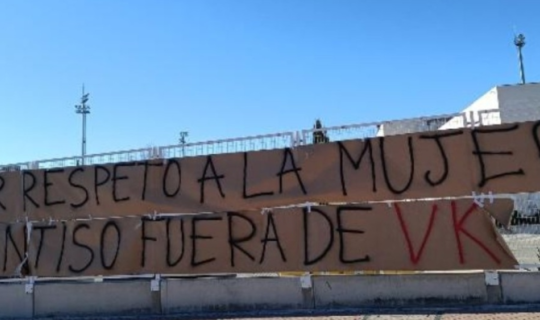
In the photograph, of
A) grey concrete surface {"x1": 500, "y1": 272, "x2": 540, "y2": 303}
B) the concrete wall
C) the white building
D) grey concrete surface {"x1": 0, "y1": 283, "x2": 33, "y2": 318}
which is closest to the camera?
grey concrete surface {"x1": 500, "y1": 272, "x2": 540, "y2": 303}

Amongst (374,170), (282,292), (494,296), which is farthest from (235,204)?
(494,296)

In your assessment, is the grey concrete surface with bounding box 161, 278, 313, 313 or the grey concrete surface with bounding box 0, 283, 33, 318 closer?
the grey concrete surface with bounding box 161, 278, 313, 313

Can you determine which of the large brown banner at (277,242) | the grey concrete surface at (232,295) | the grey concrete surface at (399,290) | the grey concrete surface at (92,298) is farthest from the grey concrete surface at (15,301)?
the grey concrete surface at (399,290)

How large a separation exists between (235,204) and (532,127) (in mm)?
4100

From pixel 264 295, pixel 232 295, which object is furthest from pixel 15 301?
pixel 264 295

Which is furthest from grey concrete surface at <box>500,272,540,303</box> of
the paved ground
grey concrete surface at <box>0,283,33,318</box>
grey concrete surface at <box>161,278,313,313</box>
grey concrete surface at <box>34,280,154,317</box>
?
grey concrete surface at <box>0,283,33,318</box>

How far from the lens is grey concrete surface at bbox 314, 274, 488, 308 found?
24.7 feet

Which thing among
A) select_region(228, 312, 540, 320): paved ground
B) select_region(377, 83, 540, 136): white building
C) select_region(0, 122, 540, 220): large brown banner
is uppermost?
select_region(377, 83, 540, 136): white building

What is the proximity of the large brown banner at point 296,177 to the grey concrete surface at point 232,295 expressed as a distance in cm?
106

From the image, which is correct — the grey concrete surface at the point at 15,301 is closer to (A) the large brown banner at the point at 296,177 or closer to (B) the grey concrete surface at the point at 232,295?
(A) the large brown banner at the point at 296,177

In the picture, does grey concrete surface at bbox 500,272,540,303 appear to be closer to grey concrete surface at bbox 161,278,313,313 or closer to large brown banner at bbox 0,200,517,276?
large brown banner at bbox 0,200,517,276

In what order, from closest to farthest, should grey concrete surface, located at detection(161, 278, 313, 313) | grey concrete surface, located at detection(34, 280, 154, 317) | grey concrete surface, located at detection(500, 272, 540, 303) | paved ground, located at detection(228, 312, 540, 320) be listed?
paved ground, located at detection(228, 312, 540, 320)
grey concrete surface, located at detection(500, 272, 540, 303)
grey concrete surface, located at detection(161, 278, 313, 313)
grey concrete surface, located at detection(34, 280, 154, 317)

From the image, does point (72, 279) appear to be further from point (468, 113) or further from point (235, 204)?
point (468, 113)

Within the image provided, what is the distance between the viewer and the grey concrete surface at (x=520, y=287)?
7.30 meters
